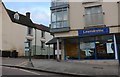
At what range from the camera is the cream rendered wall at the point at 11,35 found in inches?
1438

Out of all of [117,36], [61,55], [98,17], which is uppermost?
[98,17]

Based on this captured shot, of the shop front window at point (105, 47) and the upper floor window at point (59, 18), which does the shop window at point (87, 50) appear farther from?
the upper floor window at point (59, 18)

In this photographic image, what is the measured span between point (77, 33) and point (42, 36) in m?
19.9

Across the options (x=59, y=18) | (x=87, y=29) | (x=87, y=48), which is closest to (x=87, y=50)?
Answer: (x=87, y=48)

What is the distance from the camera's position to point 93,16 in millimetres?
25922

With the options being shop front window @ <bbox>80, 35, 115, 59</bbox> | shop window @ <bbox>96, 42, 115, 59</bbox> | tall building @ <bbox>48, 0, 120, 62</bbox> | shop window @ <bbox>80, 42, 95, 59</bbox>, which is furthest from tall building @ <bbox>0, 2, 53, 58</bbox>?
shop window @ <bbox>96, 42, 115, 59</bbox>

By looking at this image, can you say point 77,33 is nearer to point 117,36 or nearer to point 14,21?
point 117,36

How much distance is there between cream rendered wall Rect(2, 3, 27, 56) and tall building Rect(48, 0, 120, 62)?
10766 millimetres

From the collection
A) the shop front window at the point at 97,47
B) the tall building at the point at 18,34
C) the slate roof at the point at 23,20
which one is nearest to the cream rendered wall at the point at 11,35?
the tall building at the point at 18,34

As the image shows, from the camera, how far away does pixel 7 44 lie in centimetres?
3644

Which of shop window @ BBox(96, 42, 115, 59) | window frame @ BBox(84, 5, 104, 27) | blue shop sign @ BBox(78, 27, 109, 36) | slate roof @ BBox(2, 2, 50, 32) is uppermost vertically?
slate roof @ BBox(2, 2, 50, 32)

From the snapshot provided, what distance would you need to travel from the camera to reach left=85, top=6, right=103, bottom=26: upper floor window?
25.5 m

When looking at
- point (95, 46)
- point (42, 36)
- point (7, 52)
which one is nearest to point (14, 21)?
point (7, 52)

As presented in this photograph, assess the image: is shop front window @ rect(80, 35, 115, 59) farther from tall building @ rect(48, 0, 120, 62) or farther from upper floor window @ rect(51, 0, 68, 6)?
upper floor window @ rect(51, 0, 68, 6)
